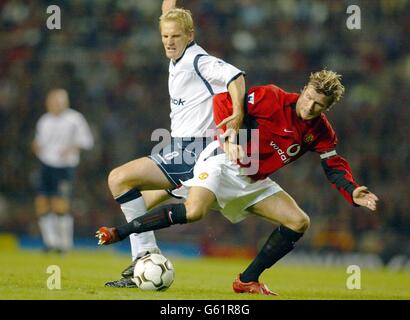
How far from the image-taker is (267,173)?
23.2 feet

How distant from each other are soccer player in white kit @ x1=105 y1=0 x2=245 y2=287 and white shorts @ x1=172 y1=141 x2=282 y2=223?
204mm

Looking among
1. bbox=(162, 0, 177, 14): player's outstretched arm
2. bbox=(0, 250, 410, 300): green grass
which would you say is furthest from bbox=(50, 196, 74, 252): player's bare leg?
bbox=(162, 0, 177, 14): player's outstretched arm

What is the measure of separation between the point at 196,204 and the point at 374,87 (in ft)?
29.3

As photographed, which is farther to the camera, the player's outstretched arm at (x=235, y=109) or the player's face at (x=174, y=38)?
the player's face at (x=174, y=38)

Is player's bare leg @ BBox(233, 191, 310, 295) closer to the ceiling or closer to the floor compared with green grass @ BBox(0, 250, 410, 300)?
closer to the ceiling

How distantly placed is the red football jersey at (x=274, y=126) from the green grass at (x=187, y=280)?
1058mm

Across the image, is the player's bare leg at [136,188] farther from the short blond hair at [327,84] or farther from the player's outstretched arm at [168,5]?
the player's outstretched arm at [168,5]

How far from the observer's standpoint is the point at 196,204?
262 inches

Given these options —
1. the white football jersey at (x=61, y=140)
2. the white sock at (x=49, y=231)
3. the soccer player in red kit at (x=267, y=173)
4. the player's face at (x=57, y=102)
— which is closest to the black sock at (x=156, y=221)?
the soccer player in red kit at (x=267, y=173)

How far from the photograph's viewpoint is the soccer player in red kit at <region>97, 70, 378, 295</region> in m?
6.74

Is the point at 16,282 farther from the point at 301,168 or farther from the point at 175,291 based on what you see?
the point at 301,168

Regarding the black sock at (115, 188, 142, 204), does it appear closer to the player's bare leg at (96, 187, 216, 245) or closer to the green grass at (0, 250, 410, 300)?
the player's bare leg at (96, 187, 216, 245)

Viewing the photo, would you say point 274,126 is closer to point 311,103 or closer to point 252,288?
point 311,103

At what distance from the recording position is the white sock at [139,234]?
A: 289 inches
